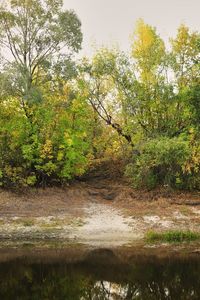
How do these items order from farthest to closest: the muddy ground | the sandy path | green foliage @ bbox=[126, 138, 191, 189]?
green foliage @ bbox=[126, 138, 191, 189] < the muddy ground < the sandy path

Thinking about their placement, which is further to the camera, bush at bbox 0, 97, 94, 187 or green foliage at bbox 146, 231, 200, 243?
bush at bbox 0, 97, 94, 187

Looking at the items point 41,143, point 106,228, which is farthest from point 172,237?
point 41,143

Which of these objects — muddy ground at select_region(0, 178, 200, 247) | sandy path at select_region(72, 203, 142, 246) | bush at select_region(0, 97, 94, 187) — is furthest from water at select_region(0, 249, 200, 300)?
bush at select_region(0, 97, 94, 187)

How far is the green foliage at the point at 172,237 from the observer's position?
2156 cm

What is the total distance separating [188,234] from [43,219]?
7931 millimetres

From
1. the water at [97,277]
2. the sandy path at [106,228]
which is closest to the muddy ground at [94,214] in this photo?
the sandy path at [106,228]

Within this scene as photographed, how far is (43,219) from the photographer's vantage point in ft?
80.6

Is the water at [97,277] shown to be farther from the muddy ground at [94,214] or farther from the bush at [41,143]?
the bush at [41,143]

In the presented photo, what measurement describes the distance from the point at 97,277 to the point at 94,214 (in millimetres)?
10426

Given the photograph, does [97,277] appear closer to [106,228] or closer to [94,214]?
[106,228]

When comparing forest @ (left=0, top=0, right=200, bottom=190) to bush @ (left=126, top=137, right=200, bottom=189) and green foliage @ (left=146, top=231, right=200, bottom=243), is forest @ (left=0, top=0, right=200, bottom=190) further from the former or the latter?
green foliage @ (left=146, top=231, right=200, bottom=243)

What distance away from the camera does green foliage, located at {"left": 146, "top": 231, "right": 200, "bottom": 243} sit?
21.6m

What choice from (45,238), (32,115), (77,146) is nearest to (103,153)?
(77,146)

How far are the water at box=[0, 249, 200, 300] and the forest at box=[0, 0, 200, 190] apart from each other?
39.3ft
